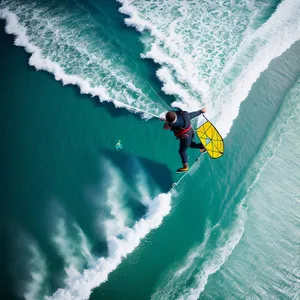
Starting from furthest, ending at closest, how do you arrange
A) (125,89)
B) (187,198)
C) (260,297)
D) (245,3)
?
1. (245,3)
2. (125,89)
3. (187,198)
4. (260,297)

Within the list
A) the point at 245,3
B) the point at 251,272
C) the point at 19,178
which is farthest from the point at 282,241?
the point at 245,3

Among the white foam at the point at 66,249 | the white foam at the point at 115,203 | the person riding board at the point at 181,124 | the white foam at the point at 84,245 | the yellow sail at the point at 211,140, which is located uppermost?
A: the person riding board at the point at 181,124

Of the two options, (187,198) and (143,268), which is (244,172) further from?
(143,268)

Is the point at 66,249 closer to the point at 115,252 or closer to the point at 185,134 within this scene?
the point at 115,252

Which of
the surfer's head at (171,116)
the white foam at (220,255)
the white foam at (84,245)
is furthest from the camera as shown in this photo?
the white foam at (84,245)

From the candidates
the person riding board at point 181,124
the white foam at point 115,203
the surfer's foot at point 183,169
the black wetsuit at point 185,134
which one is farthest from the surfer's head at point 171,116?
the white foam at point 115,203

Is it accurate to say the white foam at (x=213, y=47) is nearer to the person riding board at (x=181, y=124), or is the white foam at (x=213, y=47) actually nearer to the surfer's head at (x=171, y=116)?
the person riding board at (x=181, y=124)

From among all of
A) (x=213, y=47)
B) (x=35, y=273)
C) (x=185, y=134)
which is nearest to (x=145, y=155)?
(x=185, y=134)
